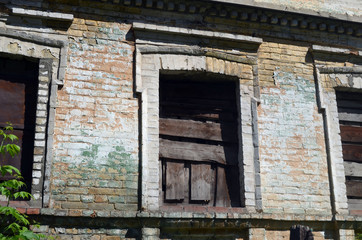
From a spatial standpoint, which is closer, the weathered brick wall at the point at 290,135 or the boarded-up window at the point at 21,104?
the boarded-up window at the point at 21,104

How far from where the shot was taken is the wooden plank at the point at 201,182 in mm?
7273

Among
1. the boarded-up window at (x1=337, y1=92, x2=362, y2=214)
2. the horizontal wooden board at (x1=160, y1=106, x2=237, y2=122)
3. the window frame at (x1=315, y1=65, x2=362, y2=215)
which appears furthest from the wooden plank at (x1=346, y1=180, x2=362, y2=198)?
the horizontal wooden board at (x1=160, y1=106, x2=237, y2=122)

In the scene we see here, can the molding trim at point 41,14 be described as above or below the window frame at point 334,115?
above

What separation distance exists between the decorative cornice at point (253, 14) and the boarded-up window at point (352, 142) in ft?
3.94

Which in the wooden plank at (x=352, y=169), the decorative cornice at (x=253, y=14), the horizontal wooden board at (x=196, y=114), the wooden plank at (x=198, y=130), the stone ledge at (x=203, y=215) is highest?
the decorative cornice at (x=253, y=14)

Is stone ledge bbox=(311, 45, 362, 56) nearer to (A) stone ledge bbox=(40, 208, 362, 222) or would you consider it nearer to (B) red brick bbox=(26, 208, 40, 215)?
(A) stone ledge bbox=(40, 208, 362, 222)

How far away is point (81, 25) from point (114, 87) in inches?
43.9

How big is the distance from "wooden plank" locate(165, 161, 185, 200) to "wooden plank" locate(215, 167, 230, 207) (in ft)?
1.88

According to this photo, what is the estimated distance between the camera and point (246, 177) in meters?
7.36

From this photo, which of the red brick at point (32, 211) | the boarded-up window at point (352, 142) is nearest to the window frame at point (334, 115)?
the boarded-up window at point (352, 142)

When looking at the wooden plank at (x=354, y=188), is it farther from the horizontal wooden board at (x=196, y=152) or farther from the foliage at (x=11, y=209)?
the foliage at (x=11, y=209)

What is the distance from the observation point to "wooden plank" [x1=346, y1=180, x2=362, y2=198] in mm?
8008

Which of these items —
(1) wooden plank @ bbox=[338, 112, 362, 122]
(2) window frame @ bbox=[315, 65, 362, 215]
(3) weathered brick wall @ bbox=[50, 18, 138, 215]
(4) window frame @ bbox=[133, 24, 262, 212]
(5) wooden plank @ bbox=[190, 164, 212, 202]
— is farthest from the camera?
(1) wooden plank @ bbox=[338, 112, 362, 122]

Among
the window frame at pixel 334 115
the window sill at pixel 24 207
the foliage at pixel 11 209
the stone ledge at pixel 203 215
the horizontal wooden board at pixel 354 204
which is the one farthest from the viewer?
the horizontal wooden board at pixel 354 204
